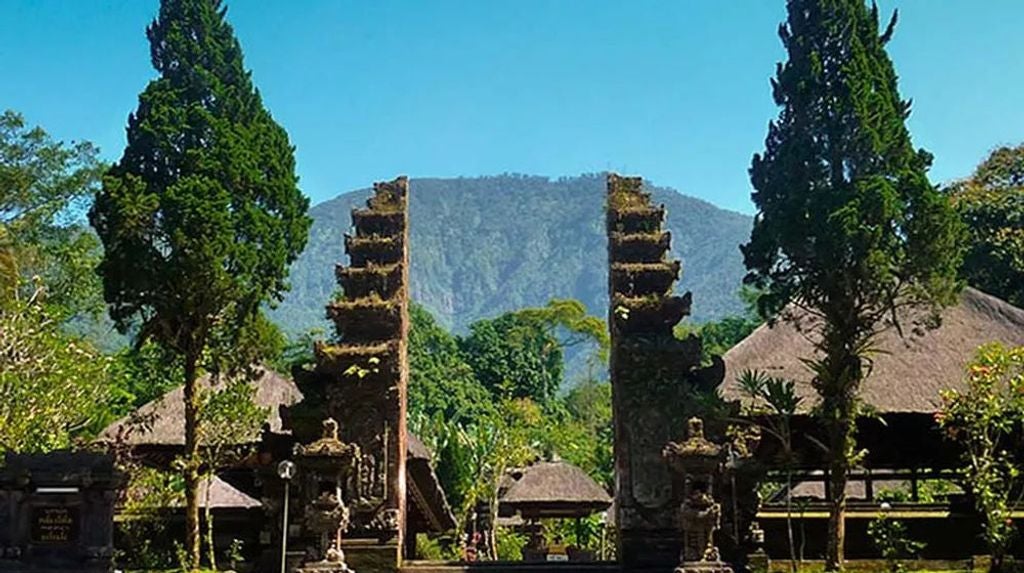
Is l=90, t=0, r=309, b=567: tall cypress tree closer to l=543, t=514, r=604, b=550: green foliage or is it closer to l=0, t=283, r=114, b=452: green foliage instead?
l=0, t=283, r=114, b=452: green foliage

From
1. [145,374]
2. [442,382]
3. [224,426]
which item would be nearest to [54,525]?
[224,426]

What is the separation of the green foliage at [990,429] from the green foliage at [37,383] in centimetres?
1277

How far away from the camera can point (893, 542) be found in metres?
15.1

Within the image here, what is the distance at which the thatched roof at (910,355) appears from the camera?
59.6 ft

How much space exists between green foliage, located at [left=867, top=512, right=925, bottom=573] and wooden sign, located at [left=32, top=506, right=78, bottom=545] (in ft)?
34.3

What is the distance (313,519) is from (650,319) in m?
5.63

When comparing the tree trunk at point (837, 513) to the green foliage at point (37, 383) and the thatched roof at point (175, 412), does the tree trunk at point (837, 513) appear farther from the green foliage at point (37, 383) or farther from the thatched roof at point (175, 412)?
the green foliage at point (37, 383)

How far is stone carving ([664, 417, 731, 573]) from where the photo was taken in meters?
12.6

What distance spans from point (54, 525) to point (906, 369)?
1378 centimetres

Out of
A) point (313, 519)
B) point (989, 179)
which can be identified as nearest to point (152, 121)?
point (313, 519)

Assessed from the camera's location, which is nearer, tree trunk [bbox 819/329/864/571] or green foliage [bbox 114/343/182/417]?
tree trunk [bbox 819/329/864/571]

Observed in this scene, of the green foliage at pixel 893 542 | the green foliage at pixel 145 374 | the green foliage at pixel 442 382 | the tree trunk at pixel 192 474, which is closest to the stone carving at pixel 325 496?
the tree trunk at pixel 192 474

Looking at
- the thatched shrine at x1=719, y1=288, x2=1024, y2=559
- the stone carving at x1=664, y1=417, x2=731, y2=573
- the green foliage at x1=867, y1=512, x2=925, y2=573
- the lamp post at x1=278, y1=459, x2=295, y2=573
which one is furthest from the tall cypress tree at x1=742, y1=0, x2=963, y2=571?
the lamp post at x1=278, y1=459, x2=295, y2=573

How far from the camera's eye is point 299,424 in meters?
15.0
